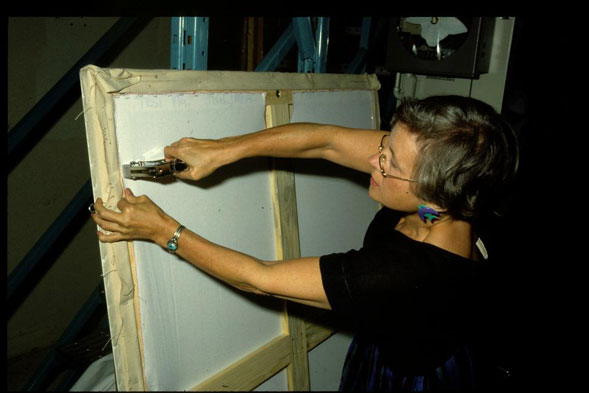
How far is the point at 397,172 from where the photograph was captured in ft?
3.56

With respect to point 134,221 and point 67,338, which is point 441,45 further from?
point 67,338

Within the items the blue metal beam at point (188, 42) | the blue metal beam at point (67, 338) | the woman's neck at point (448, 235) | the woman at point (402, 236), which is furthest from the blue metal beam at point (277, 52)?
the blue metal beam at point (67, 338)

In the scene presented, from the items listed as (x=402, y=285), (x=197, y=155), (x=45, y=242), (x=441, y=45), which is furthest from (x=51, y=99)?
(x=441, y=45)

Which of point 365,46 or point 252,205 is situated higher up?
point 365,46

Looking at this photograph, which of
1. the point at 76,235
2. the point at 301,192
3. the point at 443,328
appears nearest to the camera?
the point at 443,328

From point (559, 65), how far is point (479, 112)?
4.94 ft

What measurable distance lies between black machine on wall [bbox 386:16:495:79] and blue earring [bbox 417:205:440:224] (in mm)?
1462

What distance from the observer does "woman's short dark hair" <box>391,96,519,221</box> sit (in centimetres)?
99

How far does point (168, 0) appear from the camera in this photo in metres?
1.31

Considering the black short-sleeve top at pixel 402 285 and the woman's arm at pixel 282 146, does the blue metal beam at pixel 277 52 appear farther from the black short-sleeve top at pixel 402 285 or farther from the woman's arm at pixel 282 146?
the black short-sleeve top at pixel 402 285

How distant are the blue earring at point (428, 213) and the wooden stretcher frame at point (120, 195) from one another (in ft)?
1.60

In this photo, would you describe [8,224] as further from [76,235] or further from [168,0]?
[168,0]

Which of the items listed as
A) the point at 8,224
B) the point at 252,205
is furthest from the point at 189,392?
the point at 8,224

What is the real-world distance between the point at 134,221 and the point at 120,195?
0.07 metres
